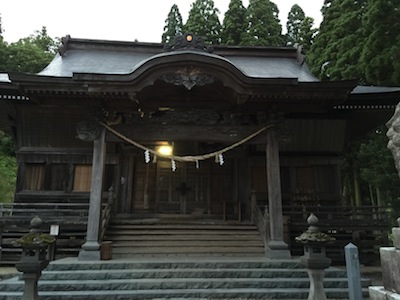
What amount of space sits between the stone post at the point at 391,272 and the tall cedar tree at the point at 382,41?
994cm

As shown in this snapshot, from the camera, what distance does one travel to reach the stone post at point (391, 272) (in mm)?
3516

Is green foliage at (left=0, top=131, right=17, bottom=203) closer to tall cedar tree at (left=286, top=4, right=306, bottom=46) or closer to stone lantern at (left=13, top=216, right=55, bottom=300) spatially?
stone lantern at (left=13, top=216, right=55, bottom=300)

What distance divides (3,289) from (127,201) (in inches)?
226

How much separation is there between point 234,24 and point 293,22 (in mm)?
8518

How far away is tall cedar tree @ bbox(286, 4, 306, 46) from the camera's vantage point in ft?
92.7

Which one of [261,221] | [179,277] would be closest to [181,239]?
[179,277]

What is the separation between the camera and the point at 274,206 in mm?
8422

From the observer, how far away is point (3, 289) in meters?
6.28

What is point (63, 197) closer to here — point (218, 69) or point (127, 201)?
point (127, 201)

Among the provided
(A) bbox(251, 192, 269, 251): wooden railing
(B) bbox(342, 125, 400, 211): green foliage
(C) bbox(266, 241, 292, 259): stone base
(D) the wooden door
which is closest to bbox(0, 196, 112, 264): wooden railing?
(D) the wooden door

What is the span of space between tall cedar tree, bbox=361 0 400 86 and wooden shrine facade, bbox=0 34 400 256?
160cm

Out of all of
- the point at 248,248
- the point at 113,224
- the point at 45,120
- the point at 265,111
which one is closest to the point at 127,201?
the point at 113,224

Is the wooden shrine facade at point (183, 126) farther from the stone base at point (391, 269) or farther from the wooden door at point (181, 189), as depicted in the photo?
the stone base at point (391, 269)

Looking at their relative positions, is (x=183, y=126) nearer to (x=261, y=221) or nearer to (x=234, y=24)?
(x=261, y=221)
